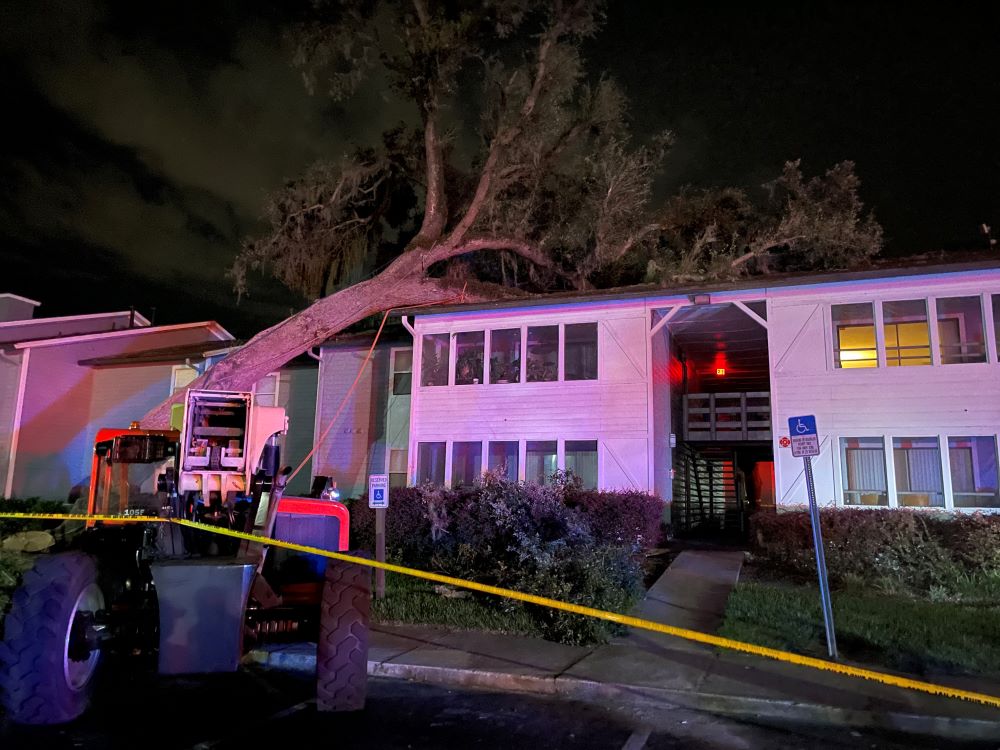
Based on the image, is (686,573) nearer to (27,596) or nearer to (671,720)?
(671,720)

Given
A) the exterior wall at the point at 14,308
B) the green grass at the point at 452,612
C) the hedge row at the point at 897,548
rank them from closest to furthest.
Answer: the green grass at the point at 452,612 < the hedge row at the point at 897,548 < the exterior wall at the point at 14,308

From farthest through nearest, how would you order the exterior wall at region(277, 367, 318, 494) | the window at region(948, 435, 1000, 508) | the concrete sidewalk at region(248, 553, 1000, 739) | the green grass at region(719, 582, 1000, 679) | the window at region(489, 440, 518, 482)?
the exterior wall at region(277, 367, 318, 494)
the window at region(489, 440, 518, 482)
the window at region(948, 435, 1000, 508)
the green grass at region(719, 582, 1000, 679)
the concrete sidewalk at region(248, 553, 1000, 739)

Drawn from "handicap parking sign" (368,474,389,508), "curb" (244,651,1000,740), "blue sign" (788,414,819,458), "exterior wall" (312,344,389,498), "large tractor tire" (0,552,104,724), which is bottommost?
"curb" (244,651,1000,740)

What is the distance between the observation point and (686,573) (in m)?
11.2

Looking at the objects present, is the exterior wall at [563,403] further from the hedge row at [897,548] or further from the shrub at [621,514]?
the hedge row at [897,548]

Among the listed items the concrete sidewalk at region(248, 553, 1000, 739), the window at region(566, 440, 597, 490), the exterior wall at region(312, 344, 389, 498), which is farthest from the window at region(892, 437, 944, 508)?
the exterior wall at region(312, 344, 389, 498)

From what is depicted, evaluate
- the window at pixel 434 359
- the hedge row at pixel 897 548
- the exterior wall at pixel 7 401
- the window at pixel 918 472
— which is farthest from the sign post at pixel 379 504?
the exterior wall at pixel 7 401

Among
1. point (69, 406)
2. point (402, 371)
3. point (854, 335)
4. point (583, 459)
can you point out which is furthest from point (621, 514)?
point (69, 406)

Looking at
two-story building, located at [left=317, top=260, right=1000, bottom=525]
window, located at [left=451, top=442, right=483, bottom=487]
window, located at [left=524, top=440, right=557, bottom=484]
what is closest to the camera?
two-story building, located at [left=317, top=260, right=1000, bottom=525]

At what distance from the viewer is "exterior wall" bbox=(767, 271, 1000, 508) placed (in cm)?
1319

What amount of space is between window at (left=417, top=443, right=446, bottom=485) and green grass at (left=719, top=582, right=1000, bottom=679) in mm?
8629

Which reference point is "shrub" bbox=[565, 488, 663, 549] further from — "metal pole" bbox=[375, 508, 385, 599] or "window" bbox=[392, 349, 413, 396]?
"window" bbox=[392, 349, 413, 396]

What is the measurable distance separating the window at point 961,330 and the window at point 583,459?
683 centimetres

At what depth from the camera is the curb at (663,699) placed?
17.7 ft
